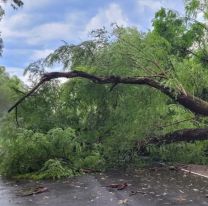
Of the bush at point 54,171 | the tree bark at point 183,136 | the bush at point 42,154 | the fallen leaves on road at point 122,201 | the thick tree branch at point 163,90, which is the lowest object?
the fallen leaves on road at point 122,201

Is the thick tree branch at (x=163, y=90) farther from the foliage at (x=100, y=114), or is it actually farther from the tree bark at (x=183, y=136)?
the tree bark at (x=183, y=136)

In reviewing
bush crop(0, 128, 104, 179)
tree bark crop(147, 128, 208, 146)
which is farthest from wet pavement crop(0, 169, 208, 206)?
tree bark crop(147, 128, 208, 146)

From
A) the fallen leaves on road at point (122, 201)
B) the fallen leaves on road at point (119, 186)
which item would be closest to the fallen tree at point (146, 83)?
the fallen leaves on road at point (119, 186)

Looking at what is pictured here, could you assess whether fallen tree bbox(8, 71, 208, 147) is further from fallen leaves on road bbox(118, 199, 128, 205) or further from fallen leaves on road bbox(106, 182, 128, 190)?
fallen leaves on road bbox(118, 199, 128, 205)

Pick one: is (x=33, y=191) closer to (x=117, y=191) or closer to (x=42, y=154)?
(x=117, y=191)

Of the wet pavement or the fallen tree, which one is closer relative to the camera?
the wet pavement

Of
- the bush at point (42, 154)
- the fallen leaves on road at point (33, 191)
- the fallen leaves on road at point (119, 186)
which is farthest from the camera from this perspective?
the bush at point (42, 154)

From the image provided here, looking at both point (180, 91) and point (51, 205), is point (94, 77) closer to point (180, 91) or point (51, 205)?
point (180, 91)

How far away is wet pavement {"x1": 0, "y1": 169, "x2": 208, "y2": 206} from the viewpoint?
276 inches

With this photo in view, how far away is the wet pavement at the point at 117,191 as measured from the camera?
276 inches

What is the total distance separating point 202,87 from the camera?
1220cm

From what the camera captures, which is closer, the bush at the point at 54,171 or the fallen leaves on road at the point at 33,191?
the fallen leaves on road at the point at 33,191

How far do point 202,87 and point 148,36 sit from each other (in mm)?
2150

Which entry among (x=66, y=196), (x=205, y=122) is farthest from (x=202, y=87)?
(x=66, y=196)
